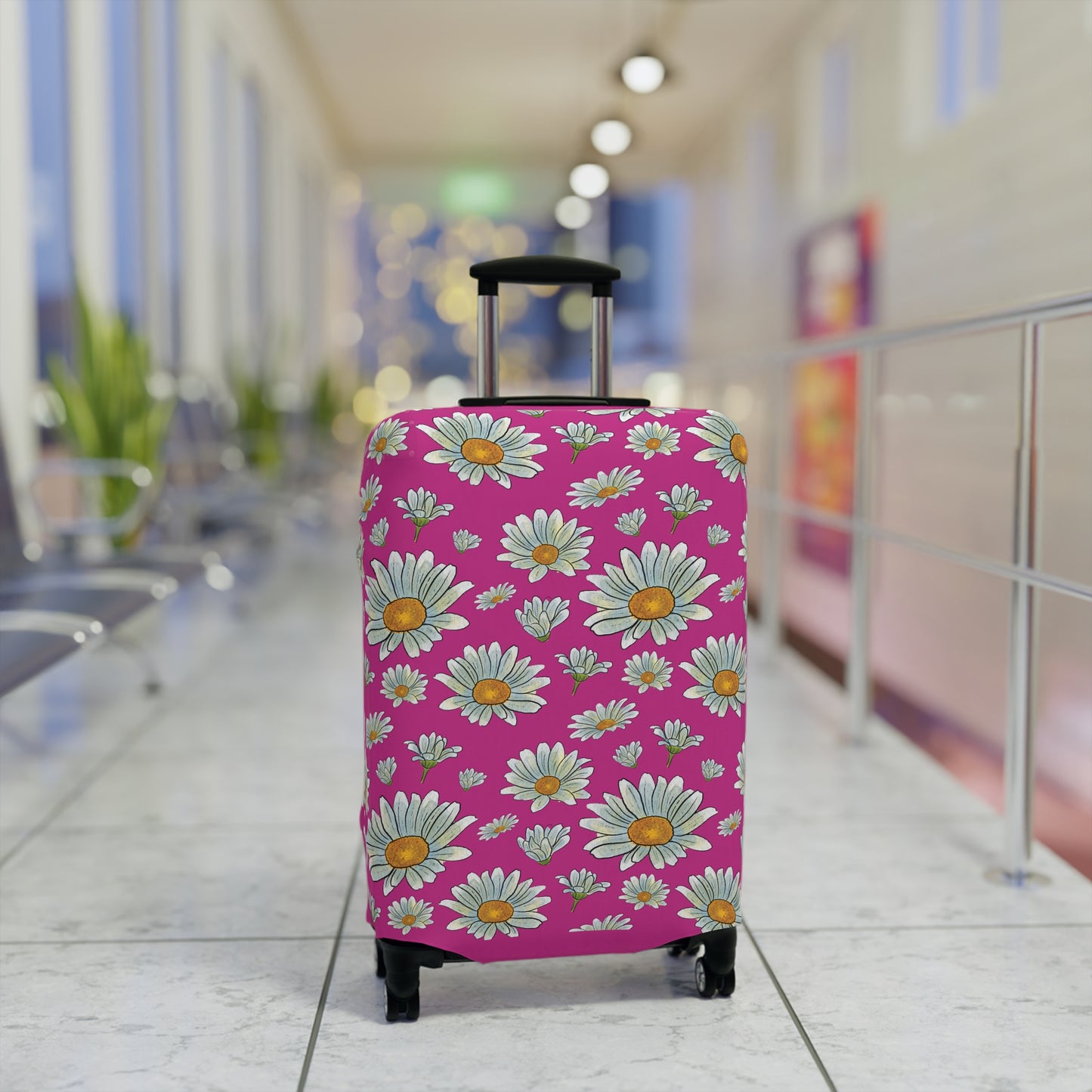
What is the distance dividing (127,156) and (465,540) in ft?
16.5

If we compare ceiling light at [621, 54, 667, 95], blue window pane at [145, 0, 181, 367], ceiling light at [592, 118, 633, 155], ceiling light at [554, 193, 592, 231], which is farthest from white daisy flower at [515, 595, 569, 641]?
ceiling light at [554, 193, 592, 231]

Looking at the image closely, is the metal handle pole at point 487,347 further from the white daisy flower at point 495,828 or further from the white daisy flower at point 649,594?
the white daisy flower at point 495,828

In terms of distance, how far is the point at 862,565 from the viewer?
286 cm

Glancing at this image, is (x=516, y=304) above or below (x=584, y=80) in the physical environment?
below

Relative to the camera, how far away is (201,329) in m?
6.95

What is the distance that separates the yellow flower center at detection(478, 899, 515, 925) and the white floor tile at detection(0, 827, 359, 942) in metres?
0.41

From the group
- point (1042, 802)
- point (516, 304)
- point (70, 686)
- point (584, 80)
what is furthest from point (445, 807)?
point (516, 304)

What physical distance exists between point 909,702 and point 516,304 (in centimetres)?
1157

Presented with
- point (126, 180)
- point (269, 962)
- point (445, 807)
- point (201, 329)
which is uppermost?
point (126, 180)

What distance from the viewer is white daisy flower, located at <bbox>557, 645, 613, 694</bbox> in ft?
4.67

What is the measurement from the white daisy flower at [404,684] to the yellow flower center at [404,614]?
0.04 m

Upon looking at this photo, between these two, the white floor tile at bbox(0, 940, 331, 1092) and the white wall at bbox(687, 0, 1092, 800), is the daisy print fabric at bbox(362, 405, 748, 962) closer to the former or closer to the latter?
the white floor tile at bbox(0, 940, 331, 1092)

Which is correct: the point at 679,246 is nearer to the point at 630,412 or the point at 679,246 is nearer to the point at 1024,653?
the point at 1024,653

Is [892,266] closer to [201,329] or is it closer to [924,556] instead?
[924,556]
